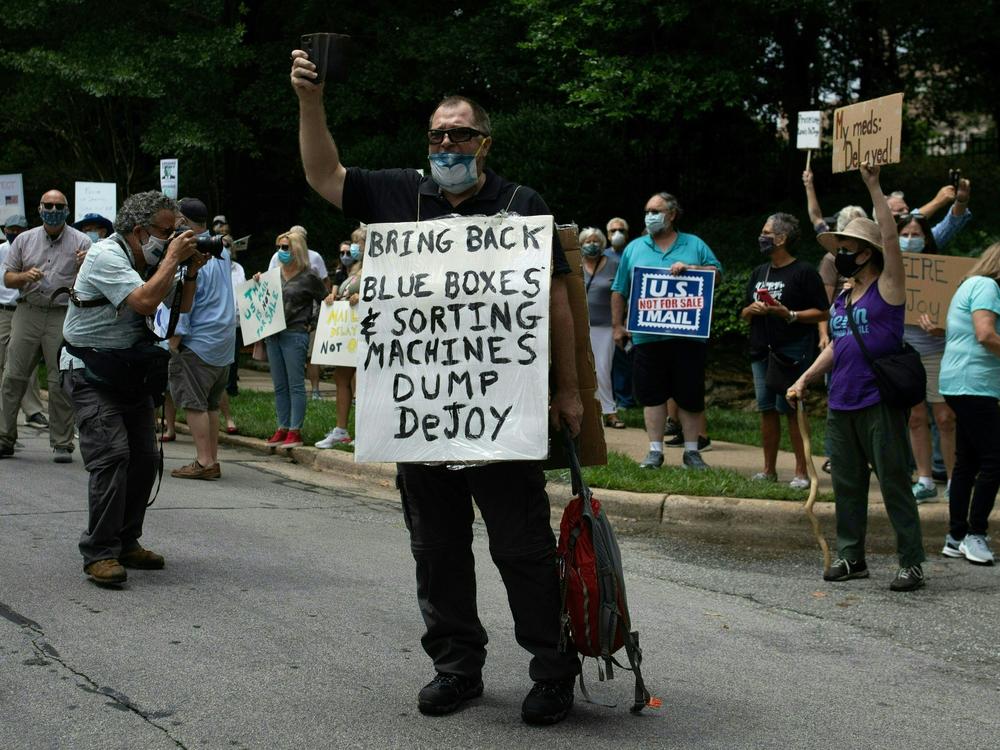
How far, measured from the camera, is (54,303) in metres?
10.3

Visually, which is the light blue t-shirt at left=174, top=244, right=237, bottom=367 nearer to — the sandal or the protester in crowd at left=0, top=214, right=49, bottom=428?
the protester in crowd at left=0, top=214, right=49, bottom=428

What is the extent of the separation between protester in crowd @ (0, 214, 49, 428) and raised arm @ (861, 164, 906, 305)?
693cm

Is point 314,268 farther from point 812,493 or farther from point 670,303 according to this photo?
point 812,493

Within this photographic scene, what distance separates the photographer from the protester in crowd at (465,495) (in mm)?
4344

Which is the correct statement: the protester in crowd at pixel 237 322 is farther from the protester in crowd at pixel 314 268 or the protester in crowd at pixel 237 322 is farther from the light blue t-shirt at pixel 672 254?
the light blue t-shirt at pixel 672 254

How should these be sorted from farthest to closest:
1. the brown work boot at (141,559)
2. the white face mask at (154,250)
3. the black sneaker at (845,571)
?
the black sneaker at (845,571) < the brown work boot at (141,559) < the white face mask at (154,250)

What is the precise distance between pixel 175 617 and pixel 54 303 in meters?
5.49

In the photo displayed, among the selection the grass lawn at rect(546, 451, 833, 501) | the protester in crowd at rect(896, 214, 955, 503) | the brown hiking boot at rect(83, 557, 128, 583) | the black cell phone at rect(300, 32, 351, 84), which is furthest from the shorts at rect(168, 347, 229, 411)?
the black cell phone at rect(300, 32, 351, 84)

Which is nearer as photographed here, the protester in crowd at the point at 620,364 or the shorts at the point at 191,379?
the shorts at the point at 191,379

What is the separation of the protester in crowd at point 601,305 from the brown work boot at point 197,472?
4039 millimetres

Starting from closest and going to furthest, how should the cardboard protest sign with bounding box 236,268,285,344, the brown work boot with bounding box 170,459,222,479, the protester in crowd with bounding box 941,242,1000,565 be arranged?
the protester in crowd with bounding box 941,242,1000,565
the brown work boot with bounding box 170,459,222,479
the cardboard protest sign with bounding box 236,268,285,344

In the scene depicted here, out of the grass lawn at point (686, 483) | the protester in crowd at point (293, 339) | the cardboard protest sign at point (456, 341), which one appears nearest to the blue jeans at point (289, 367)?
the protester in crowd at point (293, 339)

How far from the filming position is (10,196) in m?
17.0

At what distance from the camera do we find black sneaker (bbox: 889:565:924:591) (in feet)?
22.1
